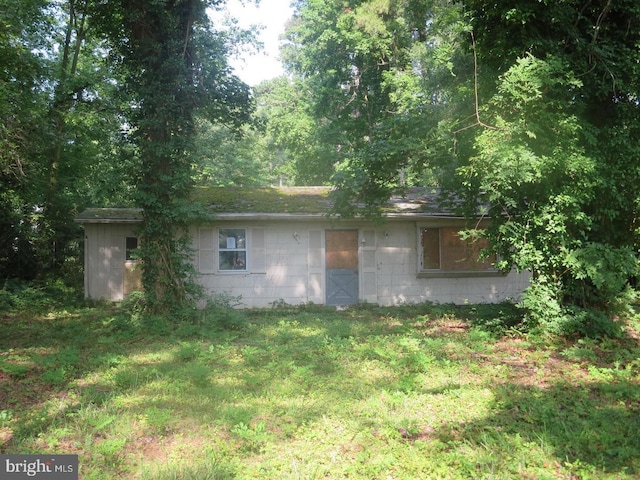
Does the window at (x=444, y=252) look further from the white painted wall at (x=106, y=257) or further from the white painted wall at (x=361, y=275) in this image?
the white painted wall at (x=106, y=257)

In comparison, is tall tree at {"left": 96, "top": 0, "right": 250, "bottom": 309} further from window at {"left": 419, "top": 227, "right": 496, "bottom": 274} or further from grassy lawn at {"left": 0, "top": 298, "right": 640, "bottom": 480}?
window at {"left": 419, "top": 227, "right": 496, "bottom": 274}

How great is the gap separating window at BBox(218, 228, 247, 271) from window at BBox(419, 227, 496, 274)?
5128mm

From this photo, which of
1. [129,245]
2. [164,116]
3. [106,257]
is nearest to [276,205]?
[164,116]

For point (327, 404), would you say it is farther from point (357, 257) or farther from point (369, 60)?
point (369, 60)

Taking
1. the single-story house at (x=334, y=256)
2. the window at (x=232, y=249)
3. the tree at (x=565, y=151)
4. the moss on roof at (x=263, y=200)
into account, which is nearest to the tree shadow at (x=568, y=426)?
the tree at (x=565, y=151)

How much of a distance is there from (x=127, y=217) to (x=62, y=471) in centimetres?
1181

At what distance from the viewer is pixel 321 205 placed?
1381 centimetres

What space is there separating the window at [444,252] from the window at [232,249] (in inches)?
202

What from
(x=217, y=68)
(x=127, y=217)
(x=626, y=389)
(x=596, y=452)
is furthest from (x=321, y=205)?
(x=596, y=452)

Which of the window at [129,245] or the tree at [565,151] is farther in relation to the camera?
the window at [129,245]

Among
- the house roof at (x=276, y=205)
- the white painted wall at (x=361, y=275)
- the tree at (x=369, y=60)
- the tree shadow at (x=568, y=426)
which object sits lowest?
the tree shadow at (x=568, y=426)

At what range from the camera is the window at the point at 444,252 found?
543 inches

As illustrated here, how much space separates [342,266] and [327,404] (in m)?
8.25

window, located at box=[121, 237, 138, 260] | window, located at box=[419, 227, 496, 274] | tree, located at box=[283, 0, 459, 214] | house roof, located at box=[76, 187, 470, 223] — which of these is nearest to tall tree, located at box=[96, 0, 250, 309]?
house roof, located at box=[76, 187, 470, 223]
